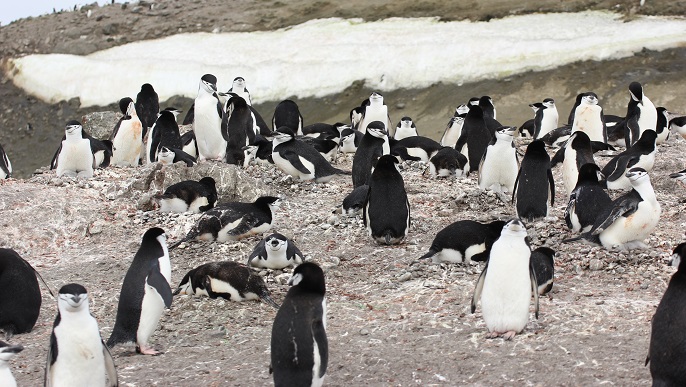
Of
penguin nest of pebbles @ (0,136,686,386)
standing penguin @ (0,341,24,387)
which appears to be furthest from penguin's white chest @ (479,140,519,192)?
standing penguin @ (0,341,24,387)

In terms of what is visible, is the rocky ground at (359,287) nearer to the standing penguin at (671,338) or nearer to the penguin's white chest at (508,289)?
the penguin's white chest at (508,289)

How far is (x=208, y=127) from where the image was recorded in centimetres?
1266

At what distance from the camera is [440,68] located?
2133cm

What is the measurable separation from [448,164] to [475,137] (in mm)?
793

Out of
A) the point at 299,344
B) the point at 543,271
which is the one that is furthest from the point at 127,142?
the point at 299,344

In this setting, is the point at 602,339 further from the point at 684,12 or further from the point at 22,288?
the point at 684,12

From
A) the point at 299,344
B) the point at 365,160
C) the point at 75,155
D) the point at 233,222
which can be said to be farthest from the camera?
the point at 75,155

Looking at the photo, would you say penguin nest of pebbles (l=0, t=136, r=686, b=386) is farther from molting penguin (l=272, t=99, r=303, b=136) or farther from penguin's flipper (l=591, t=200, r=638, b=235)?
molting penguin (l=272, t=99, r=303, b=136)

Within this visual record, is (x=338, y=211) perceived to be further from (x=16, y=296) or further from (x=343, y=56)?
(x=343, y=56)

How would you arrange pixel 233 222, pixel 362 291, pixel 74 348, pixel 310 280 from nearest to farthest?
pixel 310 280
pixel 74 348
pixel 362 291
pixel 233 222

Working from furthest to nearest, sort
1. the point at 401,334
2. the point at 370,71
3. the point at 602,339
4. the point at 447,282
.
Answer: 1. the point at 370,71
2. the point at 447,282
3. the point at 401,334
4. the point at 602,339

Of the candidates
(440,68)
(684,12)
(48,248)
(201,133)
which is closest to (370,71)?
(440,68)

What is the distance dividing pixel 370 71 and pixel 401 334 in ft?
52.8

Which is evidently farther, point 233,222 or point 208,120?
point 208,120
